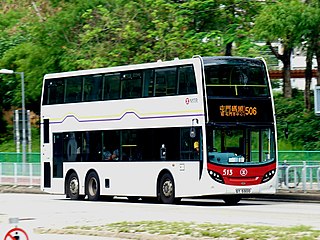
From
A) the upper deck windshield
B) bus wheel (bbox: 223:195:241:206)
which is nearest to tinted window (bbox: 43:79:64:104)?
bus wheel (bbox: 223:195:241:206)

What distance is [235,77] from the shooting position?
31.7 metres

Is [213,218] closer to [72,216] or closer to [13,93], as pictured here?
[72,216]

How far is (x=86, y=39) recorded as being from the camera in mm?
49562

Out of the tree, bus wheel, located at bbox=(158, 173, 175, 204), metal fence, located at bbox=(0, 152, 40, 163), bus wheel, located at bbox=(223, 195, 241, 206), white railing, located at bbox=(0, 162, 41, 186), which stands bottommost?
bus wheel, located at bbox=(223, 195, 241, 206)

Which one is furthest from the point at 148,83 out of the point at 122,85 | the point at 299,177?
the point at 299,177

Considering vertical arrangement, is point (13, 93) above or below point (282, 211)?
above

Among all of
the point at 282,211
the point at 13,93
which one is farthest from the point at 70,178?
the point at 13,93

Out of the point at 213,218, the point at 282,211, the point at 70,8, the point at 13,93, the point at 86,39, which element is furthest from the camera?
the point at 13,93

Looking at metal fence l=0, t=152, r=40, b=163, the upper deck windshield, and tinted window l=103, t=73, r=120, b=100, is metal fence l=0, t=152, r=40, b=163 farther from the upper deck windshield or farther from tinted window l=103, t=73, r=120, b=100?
the upper deck windshield

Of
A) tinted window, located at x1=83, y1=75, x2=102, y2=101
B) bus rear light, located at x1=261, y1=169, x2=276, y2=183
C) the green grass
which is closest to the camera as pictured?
the green grass

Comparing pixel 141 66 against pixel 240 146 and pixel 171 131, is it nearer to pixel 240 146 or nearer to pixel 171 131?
pixel 171 131

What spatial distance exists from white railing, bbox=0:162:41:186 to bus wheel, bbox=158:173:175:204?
57.5 feet

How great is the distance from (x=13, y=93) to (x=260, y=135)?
4320 cm

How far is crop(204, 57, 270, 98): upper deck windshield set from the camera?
103ft
